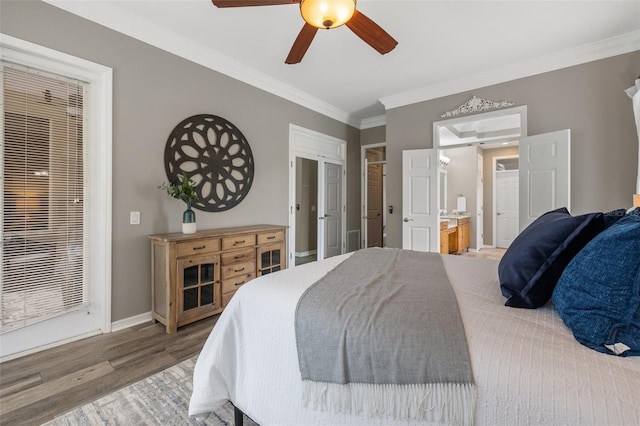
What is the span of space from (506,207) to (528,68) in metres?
4.53

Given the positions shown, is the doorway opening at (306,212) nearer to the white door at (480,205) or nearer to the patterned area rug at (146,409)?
the patterned area rug at (146,409)

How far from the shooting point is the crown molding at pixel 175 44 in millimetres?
2312

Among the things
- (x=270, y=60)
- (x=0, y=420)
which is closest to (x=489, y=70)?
(x=270, y=60)

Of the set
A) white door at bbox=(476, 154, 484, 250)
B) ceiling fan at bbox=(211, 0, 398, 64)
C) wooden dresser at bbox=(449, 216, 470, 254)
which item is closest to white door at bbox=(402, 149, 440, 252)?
wooden dresser at bbox=(449, 216, 470, 254)

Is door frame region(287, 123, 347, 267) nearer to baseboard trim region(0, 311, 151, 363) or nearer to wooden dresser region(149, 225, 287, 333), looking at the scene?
wooden dresser region(149, 225, 287, 333)

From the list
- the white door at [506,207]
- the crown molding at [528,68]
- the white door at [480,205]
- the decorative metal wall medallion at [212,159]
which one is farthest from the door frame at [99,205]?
the white door at [506,207]

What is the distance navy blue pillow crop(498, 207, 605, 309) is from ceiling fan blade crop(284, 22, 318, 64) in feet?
6.17

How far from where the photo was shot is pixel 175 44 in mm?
2855

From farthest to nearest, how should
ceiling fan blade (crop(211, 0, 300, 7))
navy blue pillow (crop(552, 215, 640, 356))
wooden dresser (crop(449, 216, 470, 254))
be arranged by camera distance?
wooden dresser (crop(449, 216, 470, 254))
ceiling fan blade (crop(211, 0, 300, 7))
navy blue pillow (crop(552, 215, 640, 356))

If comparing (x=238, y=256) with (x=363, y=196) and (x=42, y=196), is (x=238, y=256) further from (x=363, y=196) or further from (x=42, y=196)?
(x=363, y=196)

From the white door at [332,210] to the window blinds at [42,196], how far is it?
337 cm

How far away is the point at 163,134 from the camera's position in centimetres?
279

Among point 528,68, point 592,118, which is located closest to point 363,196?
point 528,68

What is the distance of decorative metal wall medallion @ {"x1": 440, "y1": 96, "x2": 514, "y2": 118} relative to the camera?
3.64 meters
